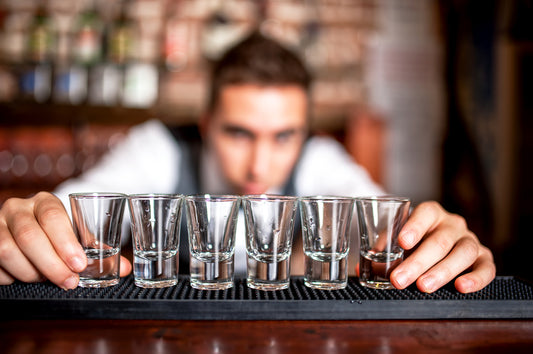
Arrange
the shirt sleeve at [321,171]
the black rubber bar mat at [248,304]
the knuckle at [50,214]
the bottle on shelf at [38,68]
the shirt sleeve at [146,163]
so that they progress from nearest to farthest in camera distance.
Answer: the black rubber bar mat at [248,304]
the knuckle at [50,214]
the shirt sleeve at [146,163]
the shirt sleeve at [321,171]
the bottle on shelf at [38,68]

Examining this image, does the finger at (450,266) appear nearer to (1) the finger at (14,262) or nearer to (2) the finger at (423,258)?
(2) the finger at (423,258)

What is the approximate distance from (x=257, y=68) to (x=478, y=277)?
1.23 meters

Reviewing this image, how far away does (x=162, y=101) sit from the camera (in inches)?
111

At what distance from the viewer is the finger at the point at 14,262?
0.76 meters

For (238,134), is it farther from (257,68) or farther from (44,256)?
(44,256)

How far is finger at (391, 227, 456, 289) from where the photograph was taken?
0.78m

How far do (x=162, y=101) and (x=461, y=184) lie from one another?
6.63 ft

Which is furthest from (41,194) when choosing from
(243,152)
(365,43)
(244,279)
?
(365,43)

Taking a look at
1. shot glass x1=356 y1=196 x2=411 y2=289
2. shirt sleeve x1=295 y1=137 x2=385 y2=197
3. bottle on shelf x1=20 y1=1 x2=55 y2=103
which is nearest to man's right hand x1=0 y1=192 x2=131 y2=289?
shot glass x1=356 y1=196 x2=411 y2=289

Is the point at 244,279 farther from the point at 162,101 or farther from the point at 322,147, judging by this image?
the point at 162,101

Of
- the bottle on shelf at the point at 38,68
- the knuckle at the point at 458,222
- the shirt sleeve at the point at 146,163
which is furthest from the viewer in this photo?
the bottle on shelf at the point at 38,68

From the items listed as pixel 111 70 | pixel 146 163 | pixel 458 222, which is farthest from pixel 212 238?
pixel 111 70

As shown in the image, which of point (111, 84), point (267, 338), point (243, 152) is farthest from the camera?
point (111, 84)

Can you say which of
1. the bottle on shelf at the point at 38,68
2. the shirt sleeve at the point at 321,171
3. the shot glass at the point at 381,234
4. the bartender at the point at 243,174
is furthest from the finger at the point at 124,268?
the bottle on shelf at the point at 38,68
